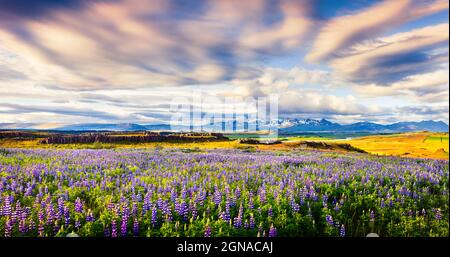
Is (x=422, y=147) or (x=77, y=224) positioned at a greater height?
(x=77, y=224)

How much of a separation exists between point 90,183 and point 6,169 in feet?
6.60

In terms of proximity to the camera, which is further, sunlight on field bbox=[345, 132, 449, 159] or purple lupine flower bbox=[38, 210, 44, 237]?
sunlight on field bbox=[345, 132, 449, 159]

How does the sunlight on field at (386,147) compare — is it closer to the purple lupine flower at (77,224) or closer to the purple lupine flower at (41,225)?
the purple lupine flower at (41,225)

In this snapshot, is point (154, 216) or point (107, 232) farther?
point (154, 216)

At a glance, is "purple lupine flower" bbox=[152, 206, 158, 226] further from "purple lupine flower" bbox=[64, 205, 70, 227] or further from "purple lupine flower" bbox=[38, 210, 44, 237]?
"purple lupine flower" bbox=[38, 210, 44, 237]

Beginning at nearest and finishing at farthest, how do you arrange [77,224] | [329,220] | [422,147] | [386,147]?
[77,224], [329,220], [422,147], [386,147]

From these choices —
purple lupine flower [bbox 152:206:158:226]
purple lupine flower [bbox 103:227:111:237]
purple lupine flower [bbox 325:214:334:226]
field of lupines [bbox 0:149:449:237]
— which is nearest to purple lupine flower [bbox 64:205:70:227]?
field of lupines [bbox 0:149:449:237]

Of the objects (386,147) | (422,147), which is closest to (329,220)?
(422,147)

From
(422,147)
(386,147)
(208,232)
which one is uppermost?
(208,232)

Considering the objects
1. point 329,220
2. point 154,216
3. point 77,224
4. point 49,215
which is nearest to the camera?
point 77,224

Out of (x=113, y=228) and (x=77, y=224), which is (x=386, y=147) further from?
(x=77, y=224)

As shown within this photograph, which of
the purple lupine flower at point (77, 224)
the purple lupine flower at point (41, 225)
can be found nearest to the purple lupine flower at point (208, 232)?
the purple lupine flower at point (77, 224)

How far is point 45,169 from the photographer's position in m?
6.51
